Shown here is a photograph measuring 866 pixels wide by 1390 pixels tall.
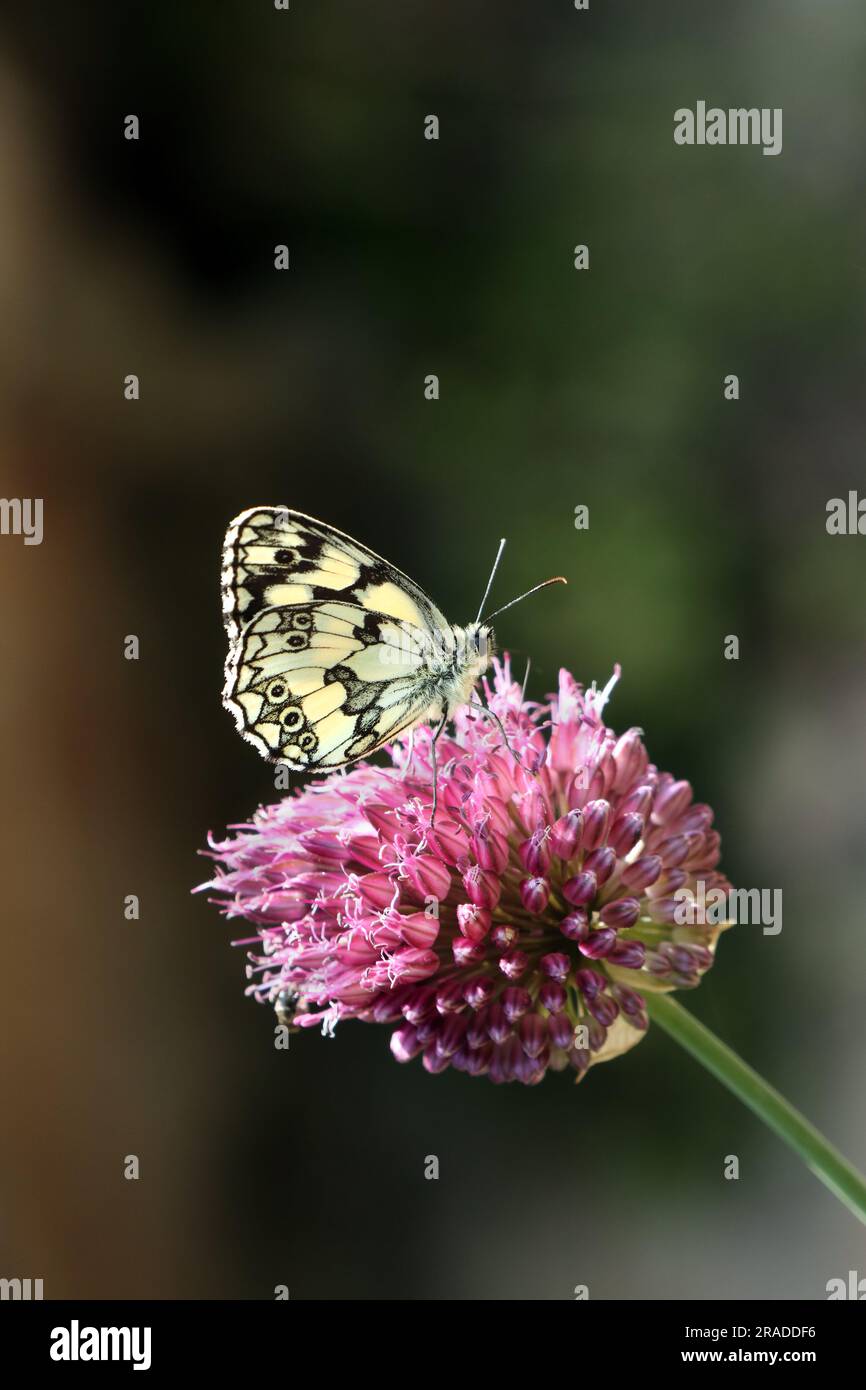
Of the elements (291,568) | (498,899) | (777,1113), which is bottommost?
(777,1113)

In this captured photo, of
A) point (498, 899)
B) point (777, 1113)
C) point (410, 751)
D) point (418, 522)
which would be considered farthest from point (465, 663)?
point (418, 522)

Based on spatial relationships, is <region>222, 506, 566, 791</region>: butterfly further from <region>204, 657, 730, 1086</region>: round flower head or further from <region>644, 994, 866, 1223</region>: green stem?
<region>644, 994, 866, 1223</region>: green stem

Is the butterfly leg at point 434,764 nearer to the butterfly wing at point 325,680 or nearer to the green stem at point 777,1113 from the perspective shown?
the butterfly wing at point 325,680

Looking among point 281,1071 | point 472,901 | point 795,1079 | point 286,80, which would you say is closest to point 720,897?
point 472,901

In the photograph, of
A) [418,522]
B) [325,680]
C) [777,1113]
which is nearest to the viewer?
[777,1113]

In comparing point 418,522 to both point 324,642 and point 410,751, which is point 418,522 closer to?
point 324,642

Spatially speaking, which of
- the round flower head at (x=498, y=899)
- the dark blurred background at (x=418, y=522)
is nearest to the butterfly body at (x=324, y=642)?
the round flower head at (x=498, y=899)
